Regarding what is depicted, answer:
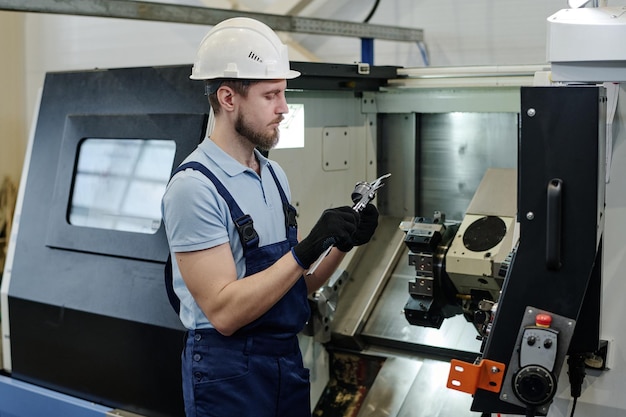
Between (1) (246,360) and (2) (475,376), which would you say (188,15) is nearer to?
(1) (246,360)

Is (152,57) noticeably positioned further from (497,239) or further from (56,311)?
(497,239)

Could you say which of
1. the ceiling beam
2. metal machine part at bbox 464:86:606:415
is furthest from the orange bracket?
the ceiling beam

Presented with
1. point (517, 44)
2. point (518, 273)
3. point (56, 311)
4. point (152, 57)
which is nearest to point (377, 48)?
point (517, 44)

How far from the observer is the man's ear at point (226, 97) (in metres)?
1.68

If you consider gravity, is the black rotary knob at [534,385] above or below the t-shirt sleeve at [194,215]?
below

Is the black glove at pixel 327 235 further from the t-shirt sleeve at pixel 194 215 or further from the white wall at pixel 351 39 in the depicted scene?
the white wall at pixel 351 39

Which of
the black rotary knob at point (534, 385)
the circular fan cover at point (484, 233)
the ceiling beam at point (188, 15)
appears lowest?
the black rotary knob at point (534, 385)

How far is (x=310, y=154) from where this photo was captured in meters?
2.43

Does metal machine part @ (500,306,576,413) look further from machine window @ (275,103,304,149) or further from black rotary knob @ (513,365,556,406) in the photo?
machine window @ (275,103,304,149)

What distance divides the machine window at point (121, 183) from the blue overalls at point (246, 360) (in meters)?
0.66

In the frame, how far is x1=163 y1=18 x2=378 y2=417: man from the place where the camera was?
61.5 inches

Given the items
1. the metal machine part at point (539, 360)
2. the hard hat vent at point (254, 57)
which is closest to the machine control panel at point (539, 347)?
the metal machine part at point (539, 360)

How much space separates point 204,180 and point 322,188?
93 centimetres

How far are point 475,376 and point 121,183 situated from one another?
1385mm
